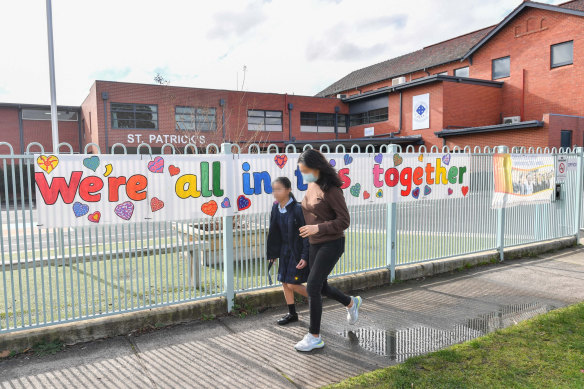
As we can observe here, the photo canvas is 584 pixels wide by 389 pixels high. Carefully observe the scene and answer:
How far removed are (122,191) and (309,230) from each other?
2.02 meters

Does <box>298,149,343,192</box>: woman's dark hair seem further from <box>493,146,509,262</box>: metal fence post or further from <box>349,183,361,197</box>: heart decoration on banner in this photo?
<box>493,146,509,262</box>: metal fence post

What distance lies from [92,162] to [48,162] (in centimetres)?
38

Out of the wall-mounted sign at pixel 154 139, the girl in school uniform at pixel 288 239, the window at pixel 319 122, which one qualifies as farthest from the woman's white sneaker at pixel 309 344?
the window at pixel 319 122

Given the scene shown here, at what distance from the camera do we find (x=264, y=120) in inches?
1235

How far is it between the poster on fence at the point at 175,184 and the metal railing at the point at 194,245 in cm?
15

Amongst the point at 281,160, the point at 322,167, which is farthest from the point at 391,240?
the point at 322,167

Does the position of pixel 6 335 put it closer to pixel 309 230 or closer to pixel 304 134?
pixel 309 230

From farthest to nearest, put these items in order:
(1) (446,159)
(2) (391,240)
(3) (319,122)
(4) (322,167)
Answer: (3) (319,122), (1) (446,159), (2) (391,240), (4) (322,167)

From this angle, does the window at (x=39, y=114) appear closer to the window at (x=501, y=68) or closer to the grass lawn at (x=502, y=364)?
the window at (x=501, y=68)

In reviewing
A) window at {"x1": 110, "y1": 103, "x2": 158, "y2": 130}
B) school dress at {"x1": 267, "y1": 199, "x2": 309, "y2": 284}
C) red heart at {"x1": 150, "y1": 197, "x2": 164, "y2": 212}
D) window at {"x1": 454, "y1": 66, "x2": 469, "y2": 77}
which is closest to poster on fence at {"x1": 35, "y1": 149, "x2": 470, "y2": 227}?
red heart at {"x1": 150, "y1": 197, "x2": 164, "y2": 212}

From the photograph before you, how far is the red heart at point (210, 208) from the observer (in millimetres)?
4676

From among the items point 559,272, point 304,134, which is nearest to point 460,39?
point 304,134

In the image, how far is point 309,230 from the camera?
12.0ft

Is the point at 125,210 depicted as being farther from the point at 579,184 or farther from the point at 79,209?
the point at 579,184
